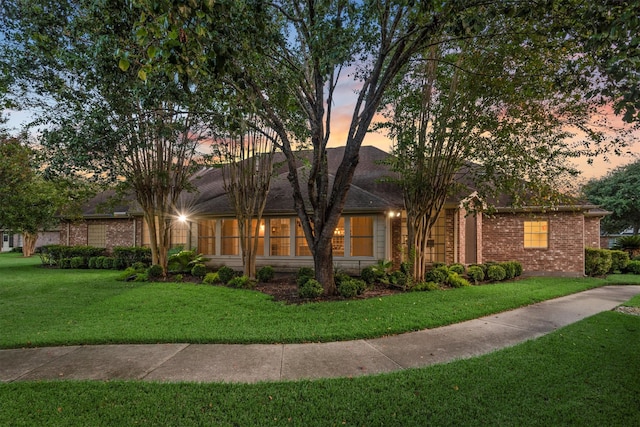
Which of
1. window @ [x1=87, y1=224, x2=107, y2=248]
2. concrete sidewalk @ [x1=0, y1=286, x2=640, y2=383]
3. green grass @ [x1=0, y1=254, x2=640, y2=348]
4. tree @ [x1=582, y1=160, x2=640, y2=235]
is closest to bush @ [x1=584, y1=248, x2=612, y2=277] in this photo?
green grass @ [x1=0, y1=254, x2=640, y2=348]

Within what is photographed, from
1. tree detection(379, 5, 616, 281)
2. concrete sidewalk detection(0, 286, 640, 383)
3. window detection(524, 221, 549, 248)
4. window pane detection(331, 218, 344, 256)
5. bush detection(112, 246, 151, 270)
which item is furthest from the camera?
bush detection(112, 246, 151, 270)

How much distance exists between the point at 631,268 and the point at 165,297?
1929 centimetres

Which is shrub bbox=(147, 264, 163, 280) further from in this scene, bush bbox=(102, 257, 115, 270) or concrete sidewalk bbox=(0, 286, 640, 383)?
concrete sidewalk bbox=(0, 286, 640, 383)

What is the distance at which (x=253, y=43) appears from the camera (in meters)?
5.43

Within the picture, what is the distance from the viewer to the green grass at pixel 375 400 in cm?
291

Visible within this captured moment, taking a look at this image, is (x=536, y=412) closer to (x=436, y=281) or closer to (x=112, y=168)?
(x=436, y=281)

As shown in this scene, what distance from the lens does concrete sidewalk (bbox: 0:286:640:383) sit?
3.84 meters

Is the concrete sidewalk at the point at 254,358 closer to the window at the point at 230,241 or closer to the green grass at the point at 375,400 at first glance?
the green grass at the point at 375,400

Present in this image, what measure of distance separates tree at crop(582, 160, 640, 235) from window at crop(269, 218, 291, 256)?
98.5 feet

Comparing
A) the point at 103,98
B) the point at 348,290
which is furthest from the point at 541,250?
the point at 103,98

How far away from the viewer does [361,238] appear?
40.6ft

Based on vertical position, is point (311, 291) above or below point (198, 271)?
above

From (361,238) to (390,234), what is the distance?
3.63 ft

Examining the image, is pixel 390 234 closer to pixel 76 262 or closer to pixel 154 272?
pixel 154 272
